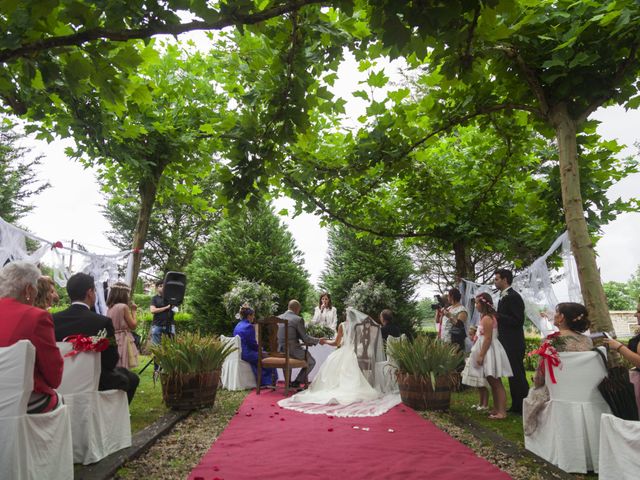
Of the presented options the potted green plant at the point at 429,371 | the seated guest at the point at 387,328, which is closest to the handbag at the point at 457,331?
the seated guest at the point at 387,328

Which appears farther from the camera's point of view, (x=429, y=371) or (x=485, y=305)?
(x=429, y=371)

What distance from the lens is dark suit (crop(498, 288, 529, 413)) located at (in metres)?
6.00

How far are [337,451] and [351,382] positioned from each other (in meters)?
3.38

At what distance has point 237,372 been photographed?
8.91 metres

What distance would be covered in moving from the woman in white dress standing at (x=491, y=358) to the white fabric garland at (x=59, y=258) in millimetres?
5210

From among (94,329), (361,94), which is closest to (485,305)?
(361,94)

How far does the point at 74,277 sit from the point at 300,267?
11.6 meters

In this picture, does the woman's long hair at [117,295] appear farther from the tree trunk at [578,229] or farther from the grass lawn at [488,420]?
the tree trunk at [578,229]

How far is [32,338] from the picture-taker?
289 centimetres

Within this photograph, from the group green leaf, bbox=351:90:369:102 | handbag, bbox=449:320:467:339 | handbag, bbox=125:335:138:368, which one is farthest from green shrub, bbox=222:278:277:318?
green leaf, bbox=351:90:369:102

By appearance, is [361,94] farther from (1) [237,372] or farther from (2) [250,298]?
(2) [250,298]

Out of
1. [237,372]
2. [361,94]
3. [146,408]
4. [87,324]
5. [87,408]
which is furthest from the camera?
[237,372]

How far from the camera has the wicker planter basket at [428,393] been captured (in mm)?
6371

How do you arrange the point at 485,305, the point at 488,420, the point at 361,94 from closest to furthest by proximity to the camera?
1. the point at 361,94
2. the point at 488,420
3. the point at 485,305
